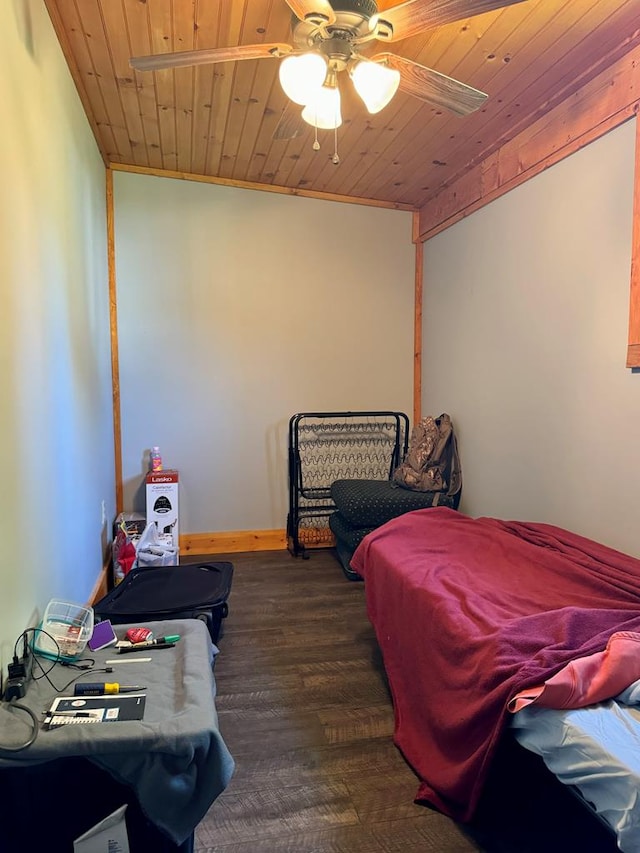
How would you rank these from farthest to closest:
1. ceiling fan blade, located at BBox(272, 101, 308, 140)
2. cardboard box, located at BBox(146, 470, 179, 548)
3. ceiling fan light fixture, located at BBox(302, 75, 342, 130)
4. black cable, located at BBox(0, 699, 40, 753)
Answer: cardboard box, located at BBox(146, 470, 179, 548) < ceiling fan blade, located at BBox(272, 101, 308, 140) < ceiling fan light fixture, located at BBox(302, 75, 342, 130) < black cable, located at BBox(0, 699, 40, 753)

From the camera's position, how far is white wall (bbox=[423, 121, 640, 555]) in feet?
6.73

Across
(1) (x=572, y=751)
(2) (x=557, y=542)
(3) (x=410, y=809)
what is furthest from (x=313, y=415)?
(1) (x=572, y=751)

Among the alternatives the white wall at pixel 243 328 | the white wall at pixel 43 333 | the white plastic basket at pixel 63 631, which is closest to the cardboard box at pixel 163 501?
the white wall at pixel 243 328

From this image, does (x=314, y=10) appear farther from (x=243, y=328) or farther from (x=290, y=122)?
(x=243, y=328)

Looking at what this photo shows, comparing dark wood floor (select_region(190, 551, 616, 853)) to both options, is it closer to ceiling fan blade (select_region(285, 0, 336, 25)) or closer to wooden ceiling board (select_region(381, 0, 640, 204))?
ceiling fan blade (select_region(285, 0, 336, 25))

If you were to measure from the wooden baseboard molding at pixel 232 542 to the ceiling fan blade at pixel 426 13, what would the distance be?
301 cm

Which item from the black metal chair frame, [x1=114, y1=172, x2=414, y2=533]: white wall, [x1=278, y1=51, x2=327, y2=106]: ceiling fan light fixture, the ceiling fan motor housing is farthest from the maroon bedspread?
the ceiling fan motor housing

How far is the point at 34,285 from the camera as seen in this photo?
5.24 ft

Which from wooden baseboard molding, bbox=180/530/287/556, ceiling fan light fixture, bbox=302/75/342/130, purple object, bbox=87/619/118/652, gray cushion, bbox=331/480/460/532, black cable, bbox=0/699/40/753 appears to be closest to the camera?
black cable, bbox=0/699/40/753

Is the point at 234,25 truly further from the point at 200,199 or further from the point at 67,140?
the point at 200,199

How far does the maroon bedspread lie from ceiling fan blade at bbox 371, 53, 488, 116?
1685 mm

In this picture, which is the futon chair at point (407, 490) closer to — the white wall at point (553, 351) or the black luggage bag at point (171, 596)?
the white wall at point (553, 351)

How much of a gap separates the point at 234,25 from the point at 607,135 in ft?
5.19

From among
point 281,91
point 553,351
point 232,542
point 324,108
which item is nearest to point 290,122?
point 324,108
